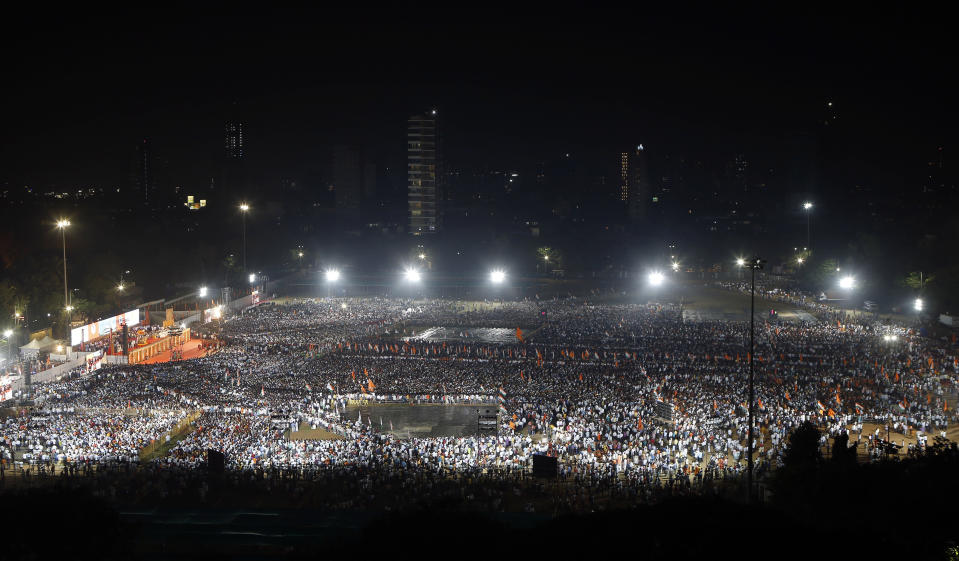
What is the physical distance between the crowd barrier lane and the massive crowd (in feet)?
0.93

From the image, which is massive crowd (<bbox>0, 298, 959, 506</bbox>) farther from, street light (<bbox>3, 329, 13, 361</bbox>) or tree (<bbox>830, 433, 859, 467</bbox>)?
street light (<bbox>3, 329, 13, 361</bbox>)

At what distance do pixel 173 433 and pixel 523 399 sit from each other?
1261 centimetres

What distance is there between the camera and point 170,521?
16.8 meters

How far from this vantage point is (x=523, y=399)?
2872 cm

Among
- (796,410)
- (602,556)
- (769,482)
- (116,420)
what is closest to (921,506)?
(769,482)

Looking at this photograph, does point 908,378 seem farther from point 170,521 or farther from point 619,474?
point 170,521

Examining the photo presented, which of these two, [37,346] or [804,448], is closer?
[804,448]

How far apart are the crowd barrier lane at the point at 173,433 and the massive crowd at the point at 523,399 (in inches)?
11.2

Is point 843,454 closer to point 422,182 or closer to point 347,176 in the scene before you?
point 422,182

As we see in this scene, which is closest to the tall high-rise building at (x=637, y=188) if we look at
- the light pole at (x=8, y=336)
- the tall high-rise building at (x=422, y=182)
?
the tall high-rise building at (x=422, y=182)

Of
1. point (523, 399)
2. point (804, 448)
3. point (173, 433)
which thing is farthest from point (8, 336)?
point (804, 448)

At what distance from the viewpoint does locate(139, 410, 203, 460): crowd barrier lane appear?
2300 cm

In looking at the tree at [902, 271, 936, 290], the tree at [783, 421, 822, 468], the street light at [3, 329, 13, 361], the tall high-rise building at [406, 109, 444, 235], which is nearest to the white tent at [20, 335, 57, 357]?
the street light at [3, 329, 13, 361]

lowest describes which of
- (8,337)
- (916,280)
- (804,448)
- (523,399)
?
(523,399)
